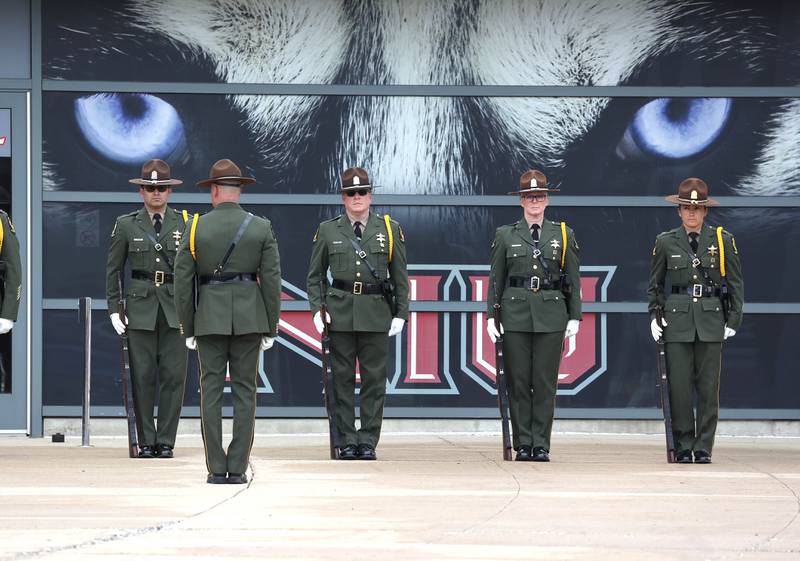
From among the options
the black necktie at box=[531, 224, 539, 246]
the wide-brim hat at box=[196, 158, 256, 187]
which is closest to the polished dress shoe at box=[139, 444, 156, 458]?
the wide-brim hat at box=[196, 158, 256, 187]

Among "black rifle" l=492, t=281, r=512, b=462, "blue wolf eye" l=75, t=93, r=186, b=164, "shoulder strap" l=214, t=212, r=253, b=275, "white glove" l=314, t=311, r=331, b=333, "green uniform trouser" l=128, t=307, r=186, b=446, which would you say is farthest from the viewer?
"blue wolf eye" l=75, t=93, r=186, b=164

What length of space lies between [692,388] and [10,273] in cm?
487

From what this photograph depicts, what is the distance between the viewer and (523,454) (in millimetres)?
12039

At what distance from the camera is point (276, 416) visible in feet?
46.4

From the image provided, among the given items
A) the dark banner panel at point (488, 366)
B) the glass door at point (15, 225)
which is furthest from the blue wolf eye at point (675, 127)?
the glass door at point (15, 225)

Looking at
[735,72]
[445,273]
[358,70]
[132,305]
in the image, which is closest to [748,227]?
[735,72]

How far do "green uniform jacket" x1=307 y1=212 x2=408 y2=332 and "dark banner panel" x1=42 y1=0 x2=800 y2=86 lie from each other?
2475 mm

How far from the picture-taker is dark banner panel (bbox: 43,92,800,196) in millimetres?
14141

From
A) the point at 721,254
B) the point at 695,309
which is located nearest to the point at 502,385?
the point at 695,309

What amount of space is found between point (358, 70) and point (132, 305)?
3.23m

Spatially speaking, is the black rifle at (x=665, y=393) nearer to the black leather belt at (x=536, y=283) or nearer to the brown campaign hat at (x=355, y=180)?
the black leather belt at (x=536, y=283)

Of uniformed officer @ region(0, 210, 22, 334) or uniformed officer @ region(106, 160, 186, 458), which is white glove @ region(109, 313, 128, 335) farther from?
uniformed officer @ region(0, 210, 22, 334)

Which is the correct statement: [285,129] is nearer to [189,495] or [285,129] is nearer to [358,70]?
[358,70]

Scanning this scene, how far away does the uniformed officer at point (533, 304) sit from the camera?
12133 mm
